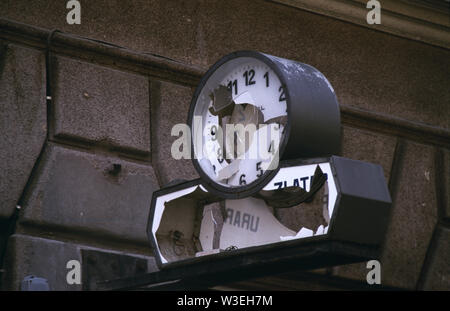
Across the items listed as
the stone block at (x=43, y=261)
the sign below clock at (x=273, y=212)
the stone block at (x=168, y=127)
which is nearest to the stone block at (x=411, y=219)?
the stone block at (x=168, y=127)

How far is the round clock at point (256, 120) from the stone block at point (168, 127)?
1.51 m

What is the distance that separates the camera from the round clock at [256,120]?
520cm

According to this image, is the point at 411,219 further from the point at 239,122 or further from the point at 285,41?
the point at 239,122

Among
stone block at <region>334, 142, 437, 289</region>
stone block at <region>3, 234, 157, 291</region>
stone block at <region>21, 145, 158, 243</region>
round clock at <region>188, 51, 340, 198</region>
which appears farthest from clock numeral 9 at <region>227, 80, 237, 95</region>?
stone block at <region>334, 142, 437, 289</region>

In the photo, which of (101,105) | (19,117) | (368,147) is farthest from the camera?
(368,147)

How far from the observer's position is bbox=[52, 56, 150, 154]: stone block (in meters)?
7.05

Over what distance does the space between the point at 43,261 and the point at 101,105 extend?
49.4 inches

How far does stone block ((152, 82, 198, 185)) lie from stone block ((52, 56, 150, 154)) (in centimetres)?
9

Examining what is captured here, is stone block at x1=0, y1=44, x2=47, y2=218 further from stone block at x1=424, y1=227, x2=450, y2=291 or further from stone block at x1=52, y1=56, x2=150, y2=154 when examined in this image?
stone block at x1=424, y1=227, x2=450, y2=291

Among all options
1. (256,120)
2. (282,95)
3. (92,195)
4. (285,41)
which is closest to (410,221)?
(285,41)

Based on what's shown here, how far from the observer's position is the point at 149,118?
7.41 meters

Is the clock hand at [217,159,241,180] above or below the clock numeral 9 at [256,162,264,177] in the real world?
above

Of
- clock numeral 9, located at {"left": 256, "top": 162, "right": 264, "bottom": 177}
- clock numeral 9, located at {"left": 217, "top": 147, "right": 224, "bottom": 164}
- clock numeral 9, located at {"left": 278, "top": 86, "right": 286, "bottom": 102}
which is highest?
clock numeral 9, located at {"left": 278, "top": 86, "right": 286, "bottom": 102}

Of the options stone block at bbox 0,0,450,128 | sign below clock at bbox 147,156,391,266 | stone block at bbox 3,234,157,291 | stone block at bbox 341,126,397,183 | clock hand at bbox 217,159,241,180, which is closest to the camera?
sign below clock at bbox 147,156,391,266
